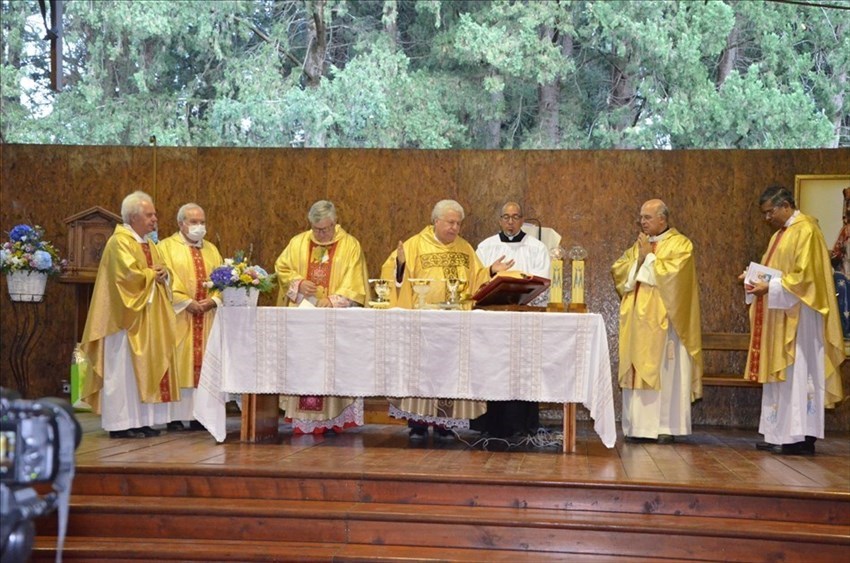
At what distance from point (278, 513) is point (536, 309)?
7.62ft

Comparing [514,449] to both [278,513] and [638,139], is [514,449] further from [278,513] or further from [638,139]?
[638,139]

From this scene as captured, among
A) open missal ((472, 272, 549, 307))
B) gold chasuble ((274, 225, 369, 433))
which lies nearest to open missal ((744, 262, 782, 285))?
open missal ((472, 272, 549, 307))

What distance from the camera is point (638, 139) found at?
12.7 metres

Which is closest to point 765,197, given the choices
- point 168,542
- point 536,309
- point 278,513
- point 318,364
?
point 536,309

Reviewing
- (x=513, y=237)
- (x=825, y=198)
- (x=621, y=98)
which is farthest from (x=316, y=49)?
(x=825, y=198)

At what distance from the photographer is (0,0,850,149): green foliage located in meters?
12.8

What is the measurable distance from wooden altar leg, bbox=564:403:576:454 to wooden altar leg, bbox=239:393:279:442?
1934 millimetres

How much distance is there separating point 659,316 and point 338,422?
7.76ft

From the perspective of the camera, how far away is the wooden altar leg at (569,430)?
6797 millimetres

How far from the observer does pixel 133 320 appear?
7.38m

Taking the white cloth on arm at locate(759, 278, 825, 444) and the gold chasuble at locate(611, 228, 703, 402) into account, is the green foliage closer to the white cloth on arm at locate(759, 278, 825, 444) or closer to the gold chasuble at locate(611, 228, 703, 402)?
the gold chasuble at locate(611, 228, 703, 402)

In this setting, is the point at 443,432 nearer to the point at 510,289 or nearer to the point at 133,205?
the point at 510,289

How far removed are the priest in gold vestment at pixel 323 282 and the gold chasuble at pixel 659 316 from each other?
6.20ft

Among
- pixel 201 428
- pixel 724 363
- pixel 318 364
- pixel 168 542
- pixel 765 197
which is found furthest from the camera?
pixel 724 363
